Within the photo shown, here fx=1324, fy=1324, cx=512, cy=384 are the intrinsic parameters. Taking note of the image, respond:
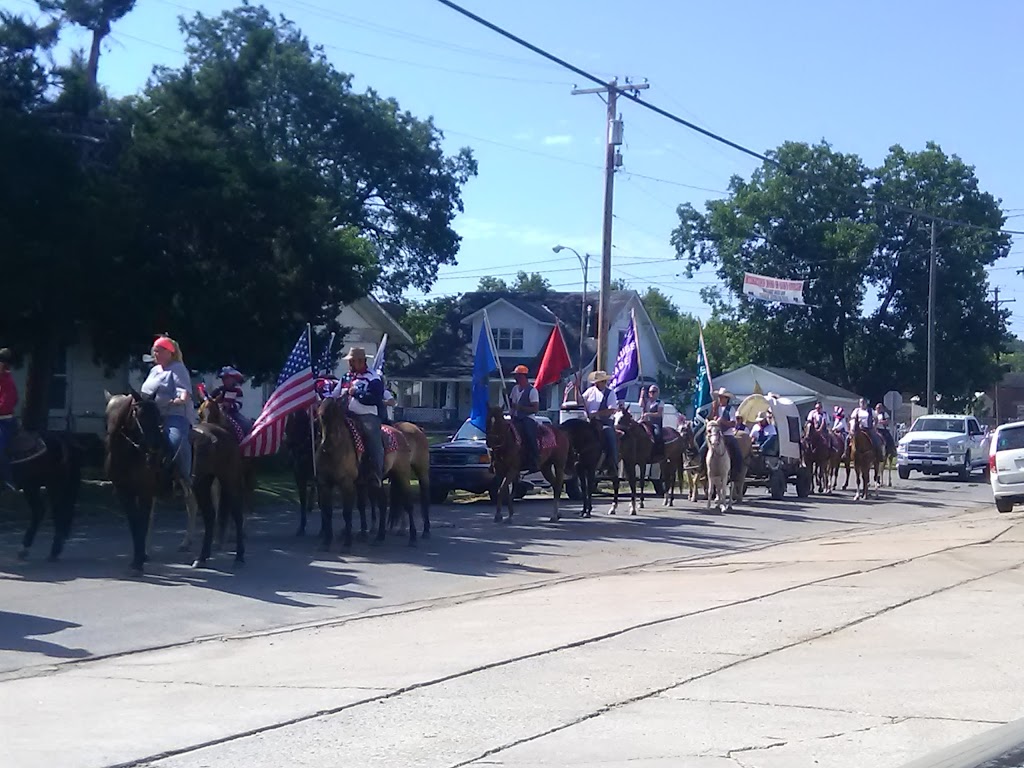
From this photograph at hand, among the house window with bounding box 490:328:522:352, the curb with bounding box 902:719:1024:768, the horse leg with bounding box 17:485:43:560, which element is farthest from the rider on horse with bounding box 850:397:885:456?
the house window with bounding box 490:328:522:352

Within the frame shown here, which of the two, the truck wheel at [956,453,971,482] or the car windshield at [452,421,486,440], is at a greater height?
the car windshield at [452,421,486,440]

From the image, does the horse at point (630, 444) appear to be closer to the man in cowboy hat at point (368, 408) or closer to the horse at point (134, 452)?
the man in cowboy hat at point (368, 408)

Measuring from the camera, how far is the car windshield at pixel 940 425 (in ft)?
148

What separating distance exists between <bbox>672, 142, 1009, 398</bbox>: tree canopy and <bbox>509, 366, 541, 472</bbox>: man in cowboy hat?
52.9 metres

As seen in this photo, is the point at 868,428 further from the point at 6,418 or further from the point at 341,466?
the point at 6,418

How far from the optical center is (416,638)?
11.3 metres

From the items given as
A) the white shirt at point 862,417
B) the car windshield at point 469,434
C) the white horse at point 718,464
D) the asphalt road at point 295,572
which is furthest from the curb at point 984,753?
the white shirt at point 862,417

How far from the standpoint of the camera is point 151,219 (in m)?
22.4

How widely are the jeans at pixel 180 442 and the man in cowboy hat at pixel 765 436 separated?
18487 mm

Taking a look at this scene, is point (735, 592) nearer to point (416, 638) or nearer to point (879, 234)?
point (416, 638)

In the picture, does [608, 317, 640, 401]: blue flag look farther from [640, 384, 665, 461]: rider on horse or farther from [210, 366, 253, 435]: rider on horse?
[210, 366, 253, 435]: rider on horse

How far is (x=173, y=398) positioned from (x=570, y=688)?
739 cm

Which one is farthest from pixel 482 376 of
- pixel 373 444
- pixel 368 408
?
pixel 373 444

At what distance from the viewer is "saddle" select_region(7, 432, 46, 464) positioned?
15125 mm
